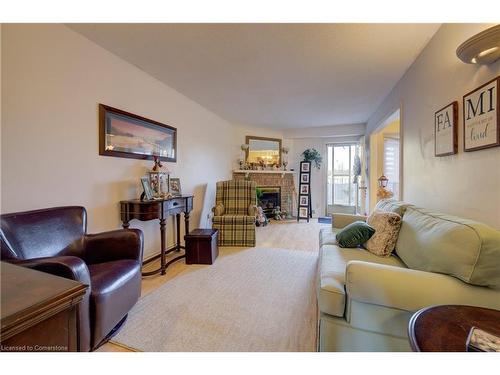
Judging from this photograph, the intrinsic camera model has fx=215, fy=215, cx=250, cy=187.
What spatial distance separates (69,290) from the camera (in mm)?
620

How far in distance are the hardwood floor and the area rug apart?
0.28ft

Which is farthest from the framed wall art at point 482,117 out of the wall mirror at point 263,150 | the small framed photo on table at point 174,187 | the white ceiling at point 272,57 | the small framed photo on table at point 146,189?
the wall mirror at point 263,150

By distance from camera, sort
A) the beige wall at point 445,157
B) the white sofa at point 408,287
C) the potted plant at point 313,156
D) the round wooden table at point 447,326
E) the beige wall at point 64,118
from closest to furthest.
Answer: the round wooden table at point 447,326
the white sofa at point 408,287
the beige wall at point 445,157
the beige wall at point 64,118
the potted plant at point 313,156

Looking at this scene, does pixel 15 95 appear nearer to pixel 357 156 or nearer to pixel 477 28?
pixel 477 28

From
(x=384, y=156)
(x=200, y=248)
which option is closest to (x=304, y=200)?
(x=384, y=156)

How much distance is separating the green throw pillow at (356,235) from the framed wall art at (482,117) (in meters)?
0.87

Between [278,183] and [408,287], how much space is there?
4.75 metres

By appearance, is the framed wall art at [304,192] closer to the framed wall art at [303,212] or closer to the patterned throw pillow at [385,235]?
the framed wall art at [303,212]

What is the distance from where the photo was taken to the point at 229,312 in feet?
5.68

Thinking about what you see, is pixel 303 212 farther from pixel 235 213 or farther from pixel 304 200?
pixel 235 213

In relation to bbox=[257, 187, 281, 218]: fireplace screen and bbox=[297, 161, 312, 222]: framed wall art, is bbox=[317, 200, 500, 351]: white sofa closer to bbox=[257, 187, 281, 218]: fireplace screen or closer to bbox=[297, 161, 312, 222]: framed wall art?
bbox=[297, 161, 312, 222]: framed wall art

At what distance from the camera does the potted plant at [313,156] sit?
5.63 metres

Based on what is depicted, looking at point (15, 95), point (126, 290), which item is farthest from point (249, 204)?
point (15, 95)

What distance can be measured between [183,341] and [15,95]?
2.08m
